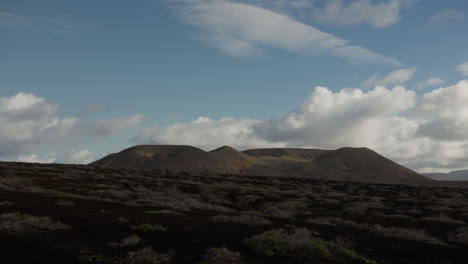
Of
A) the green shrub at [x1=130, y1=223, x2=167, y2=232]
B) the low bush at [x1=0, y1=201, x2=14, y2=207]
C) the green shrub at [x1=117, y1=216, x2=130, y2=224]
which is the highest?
the low bush at [x1=0, y1=201, x2=14, y2=207]

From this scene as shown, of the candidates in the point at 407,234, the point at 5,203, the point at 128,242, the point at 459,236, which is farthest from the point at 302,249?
the point at 5,203

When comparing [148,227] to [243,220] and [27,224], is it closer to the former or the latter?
[27,224]

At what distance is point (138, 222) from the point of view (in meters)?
17.1

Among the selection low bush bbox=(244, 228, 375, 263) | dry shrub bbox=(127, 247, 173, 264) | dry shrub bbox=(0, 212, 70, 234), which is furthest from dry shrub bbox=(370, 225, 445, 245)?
dry shrub bbox=(0, 212, 70, 234)

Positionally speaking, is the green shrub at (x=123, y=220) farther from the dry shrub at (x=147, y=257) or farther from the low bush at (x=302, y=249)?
the low bush at (x=302, y=249)

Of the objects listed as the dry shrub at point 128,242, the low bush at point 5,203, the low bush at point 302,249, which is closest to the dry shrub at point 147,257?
the dry shrub at point 128,242

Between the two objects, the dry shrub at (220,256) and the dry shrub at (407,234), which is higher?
the dry shrub at (220,256)

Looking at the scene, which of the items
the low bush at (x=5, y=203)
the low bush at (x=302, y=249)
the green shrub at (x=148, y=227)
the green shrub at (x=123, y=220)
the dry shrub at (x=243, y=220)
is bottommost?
the low bush at (x=302, y=249)

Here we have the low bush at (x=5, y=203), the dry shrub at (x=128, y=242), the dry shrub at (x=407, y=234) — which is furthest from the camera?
the dry shrub at (x=407, y=234)

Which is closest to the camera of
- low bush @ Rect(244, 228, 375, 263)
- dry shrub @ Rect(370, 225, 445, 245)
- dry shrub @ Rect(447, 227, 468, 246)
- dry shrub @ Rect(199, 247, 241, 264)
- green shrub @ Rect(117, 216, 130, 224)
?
dry shrub @ Rect(199, 247, 241, 264)

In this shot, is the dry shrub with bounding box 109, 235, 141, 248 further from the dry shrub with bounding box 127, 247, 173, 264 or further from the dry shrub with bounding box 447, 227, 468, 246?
the dry shrub with bounding box 447, 227, 468, 246

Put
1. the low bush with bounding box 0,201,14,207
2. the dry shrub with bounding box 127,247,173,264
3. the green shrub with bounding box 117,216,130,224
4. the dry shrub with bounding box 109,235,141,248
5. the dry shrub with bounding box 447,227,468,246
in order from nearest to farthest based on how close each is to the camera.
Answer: the dry shrub with bounding box 127,247,173,264, the dry shrub with bounding box 109,235,141,248, the green shrub with bounding box 117,216,130,224, the low bush with bounding box 0,201,14,207, the dry shrub with bounding box 447,227,468,246

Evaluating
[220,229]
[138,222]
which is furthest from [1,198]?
[220,229]

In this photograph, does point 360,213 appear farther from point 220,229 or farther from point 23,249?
point 23,249
